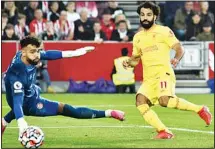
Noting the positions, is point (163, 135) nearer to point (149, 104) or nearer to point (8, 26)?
point (149, 104)

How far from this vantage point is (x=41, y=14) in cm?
2430

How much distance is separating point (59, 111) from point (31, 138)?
4.53 ft

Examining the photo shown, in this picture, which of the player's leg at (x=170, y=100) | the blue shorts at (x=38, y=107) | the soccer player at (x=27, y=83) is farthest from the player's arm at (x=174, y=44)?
the blue shorts at (x=38, y=107)

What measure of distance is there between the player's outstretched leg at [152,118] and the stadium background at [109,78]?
0.43 metres

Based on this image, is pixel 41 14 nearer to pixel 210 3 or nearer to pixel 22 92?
pixel 210 3

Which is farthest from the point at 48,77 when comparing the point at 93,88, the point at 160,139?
the point at 160,139

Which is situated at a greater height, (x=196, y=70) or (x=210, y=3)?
(x=210, y=3)

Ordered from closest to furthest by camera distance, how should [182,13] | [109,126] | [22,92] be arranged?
[22,92]
[109,126]
[182,13]

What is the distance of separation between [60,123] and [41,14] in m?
9.91

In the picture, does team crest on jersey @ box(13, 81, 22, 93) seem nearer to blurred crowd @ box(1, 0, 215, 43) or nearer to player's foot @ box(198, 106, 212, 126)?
player's foot @ box(198, 106, 212, 126)

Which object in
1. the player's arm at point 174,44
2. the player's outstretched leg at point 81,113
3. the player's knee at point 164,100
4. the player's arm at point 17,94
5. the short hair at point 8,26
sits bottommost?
the player's outstretched leg at point 81,113

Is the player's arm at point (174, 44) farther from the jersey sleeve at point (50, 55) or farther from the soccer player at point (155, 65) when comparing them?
the jersey sleeve at point (50, 55)

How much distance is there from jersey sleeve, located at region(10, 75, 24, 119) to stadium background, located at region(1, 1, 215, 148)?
1526 mm

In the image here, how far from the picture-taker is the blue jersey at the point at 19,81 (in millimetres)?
11016
